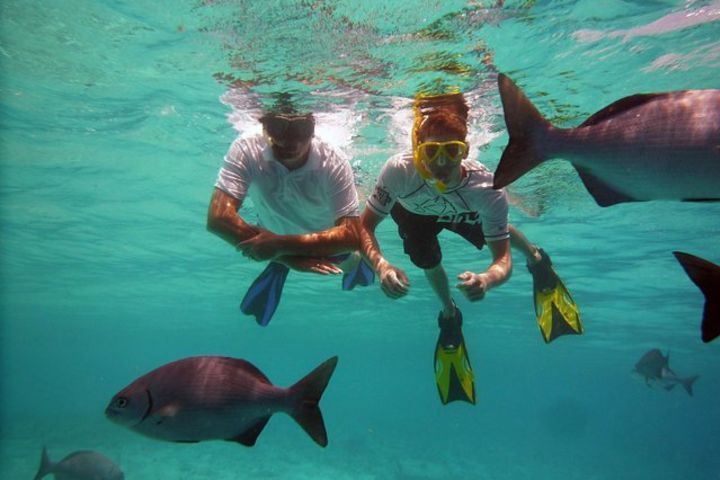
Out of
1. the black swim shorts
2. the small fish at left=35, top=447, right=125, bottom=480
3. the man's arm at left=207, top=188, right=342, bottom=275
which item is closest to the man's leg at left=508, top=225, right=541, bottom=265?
the black swim shorts

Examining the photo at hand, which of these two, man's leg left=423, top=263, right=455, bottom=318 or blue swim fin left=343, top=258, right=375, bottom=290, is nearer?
man's leg left=423, top=263, right=455, bottom=318

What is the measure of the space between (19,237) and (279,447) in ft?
75.7

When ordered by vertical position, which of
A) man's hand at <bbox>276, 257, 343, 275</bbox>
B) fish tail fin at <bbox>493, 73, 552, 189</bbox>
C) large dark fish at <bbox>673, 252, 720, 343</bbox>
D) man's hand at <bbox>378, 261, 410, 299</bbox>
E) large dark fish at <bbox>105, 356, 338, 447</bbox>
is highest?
fish tail fin at <bbox>493, 73, 552, 189</bbox>

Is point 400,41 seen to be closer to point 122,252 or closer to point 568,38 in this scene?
point 568,38

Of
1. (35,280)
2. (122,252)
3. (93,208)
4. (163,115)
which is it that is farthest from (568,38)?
(35,280)

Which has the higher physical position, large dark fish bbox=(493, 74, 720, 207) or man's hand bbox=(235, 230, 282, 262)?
large dark fish bbox=(493, 74, 720, 207)

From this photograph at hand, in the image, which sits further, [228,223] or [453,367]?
[453,367]

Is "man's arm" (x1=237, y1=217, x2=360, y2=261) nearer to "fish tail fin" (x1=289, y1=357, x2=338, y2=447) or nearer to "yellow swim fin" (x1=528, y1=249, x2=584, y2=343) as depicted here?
"fish tail fin" (x1=289, y1=357, x2=338, y2=447)

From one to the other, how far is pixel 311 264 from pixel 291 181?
2.29 metres

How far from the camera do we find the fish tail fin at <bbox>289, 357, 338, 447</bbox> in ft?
11.0

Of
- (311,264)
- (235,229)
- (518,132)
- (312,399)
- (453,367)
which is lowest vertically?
(453,367)

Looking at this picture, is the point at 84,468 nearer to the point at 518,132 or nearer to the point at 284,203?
the point at 284,203

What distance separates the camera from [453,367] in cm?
766

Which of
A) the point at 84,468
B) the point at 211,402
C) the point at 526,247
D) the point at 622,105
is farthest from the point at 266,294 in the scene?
the point at 622,105
